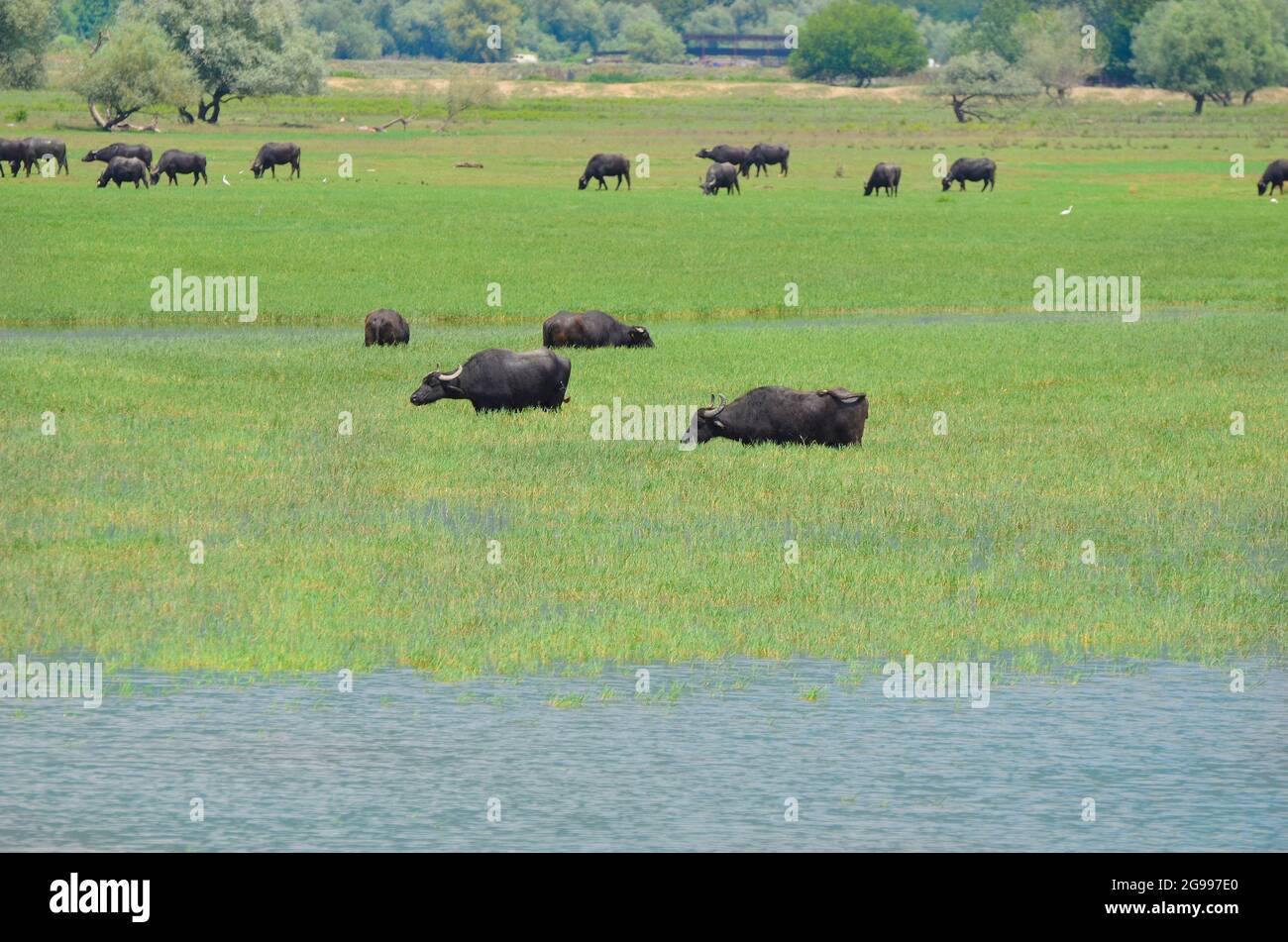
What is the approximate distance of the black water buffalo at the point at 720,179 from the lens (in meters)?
71.1

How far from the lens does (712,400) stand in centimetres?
2400

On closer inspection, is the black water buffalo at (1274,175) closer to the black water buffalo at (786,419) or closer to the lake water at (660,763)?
the black water buffalo at (786,419)

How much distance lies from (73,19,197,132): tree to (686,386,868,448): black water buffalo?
83601 millimetres

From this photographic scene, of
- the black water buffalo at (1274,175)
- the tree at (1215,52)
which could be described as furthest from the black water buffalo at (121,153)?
the tree at (1215,52)

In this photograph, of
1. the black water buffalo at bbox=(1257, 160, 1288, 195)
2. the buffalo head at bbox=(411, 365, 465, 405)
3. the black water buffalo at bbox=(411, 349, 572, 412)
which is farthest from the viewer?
the black water buffalo at bbox=(1257, 160, 1288, 195)

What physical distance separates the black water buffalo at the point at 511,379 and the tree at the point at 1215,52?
133363 millimetres

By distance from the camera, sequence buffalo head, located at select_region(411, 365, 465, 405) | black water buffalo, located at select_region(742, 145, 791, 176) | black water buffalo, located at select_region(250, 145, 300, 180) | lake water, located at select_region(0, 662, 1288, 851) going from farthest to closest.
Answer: black water buffalo, located at select_region(742, 145, 791, 176)
black water buffalo, located at select_region(250, 145, 300, 180)
buffalo head, located at select_region(411, 365, 465, 405)
lake water, located at select_region(0, 662, 1288, 851)

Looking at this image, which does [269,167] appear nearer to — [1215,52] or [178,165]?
[178,165]

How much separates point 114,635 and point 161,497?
5384 mm

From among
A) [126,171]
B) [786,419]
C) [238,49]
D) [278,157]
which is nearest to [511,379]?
[786,419]

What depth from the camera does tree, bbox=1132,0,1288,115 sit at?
15625cm

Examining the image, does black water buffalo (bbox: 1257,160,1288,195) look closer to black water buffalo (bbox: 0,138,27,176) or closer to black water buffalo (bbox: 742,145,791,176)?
black water buffalo (bbox: 742,145,791,176)

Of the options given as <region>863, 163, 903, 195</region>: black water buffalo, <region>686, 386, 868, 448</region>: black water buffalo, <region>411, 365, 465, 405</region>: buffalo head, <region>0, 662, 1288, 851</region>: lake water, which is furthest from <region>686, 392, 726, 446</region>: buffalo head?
<region>863, 163, 903, 195</region>: black water buffalo
